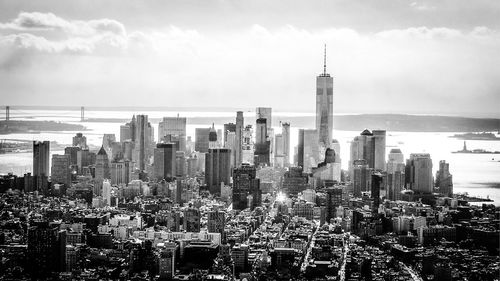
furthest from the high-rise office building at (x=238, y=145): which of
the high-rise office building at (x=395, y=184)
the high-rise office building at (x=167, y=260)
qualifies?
the high-rise office building at (x=167, y=260)

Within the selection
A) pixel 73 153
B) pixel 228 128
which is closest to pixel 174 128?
pixel 228 128

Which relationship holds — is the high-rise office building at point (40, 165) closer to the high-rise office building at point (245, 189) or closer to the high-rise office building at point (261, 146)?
the high-rise office building at point (245, 189)

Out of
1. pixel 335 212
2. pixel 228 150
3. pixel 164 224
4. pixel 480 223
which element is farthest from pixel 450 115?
pixel 228 150

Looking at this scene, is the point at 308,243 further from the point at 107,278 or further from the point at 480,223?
the point at 107,278

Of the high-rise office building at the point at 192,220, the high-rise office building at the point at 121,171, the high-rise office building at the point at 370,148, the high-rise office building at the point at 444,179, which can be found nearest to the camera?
the high-rise office building at the point at 192,220

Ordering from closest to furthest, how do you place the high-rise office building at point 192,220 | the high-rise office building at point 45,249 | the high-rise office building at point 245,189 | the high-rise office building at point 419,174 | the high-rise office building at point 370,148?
the high-rise office building at point 45,249, the high-rise office building at point 192,220, the high-rise office building at point 419,174, the high-rise office building at point 370,148, the high-rise office building at point 245,189
